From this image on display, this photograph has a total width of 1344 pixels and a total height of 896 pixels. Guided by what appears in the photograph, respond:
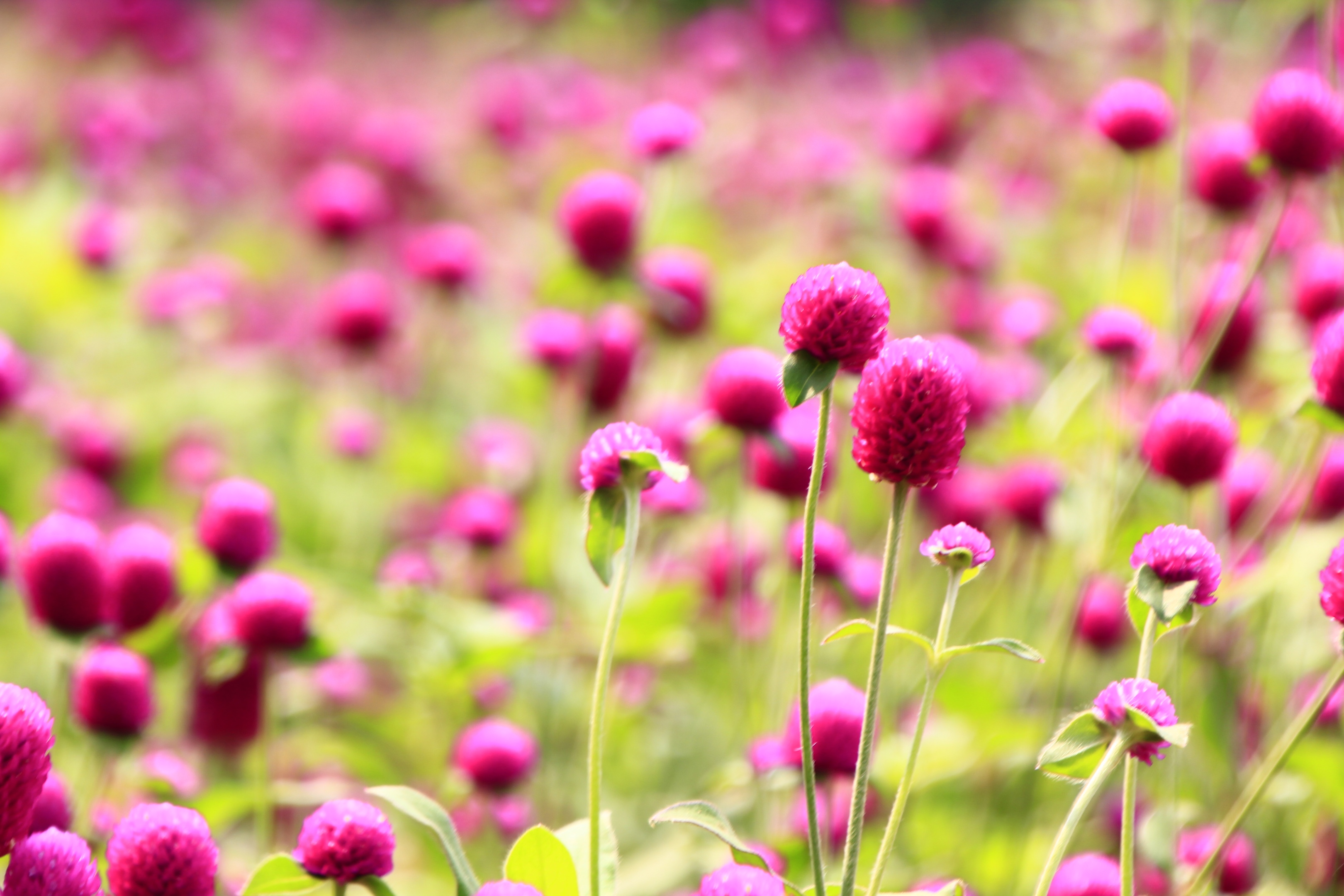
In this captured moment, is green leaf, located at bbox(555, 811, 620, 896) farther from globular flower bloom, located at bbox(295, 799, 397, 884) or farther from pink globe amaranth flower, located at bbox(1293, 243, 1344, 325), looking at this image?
pink globe amaranth flower, located at bbox(1293, 243, 1344, 325)

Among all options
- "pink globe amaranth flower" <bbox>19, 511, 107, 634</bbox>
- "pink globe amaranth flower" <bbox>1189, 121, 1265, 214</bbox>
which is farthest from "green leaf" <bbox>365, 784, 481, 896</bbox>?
"pink globe amaranth flower" <bbox>1189, 121, 1265, 214</bbox>

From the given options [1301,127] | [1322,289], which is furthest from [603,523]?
[1322,289]

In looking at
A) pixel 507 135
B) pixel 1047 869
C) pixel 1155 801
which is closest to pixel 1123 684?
pixel 1047 869

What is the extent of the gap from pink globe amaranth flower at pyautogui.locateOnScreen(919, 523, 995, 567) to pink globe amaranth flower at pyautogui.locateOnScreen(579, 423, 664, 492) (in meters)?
0.19

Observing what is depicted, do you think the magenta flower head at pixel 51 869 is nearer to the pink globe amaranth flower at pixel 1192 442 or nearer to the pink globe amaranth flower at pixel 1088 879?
the pink globe amaranth flower at pixel 1088 879

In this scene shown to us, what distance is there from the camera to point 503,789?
4.68 feet

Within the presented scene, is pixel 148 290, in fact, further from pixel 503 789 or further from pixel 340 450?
pixel 503 789

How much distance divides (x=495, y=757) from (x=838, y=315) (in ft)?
2.42

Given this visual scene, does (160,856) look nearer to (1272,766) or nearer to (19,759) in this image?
(19,759)

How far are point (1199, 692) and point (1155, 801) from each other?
27 cm

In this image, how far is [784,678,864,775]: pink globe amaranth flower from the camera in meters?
1.13

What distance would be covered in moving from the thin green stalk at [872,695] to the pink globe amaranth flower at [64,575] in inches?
35.9

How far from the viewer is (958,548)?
83 centimetres

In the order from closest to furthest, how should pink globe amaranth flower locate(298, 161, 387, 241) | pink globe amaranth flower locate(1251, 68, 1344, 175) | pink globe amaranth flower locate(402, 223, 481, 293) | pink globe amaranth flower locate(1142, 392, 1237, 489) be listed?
pink globe amaranth flower locate(1142, 392, 1237, 489), pink globe amaranth flower locate(1251, 68, 1344, 175), pink globe amaranth flower locate(402, 223, 481, 293), pink globe amaranth flower locate(298, 161, 387, 241)
